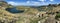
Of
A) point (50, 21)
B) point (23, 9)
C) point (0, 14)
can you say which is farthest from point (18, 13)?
point (50, 21)

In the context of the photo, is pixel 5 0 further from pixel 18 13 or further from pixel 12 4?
pixel 18 13

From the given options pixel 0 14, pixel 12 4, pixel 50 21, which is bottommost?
pixel 50 21

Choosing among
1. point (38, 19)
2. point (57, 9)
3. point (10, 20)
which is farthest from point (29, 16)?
point (57, 9)

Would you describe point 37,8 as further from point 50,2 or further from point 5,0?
point 5,0

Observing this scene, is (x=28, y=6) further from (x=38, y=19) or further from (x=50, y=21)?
(x=50, y=21)

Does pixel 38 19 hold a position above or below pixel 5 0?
below

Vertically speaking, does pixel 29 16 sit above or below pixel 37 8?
below

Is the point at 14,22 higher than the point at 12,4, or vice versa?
the point at 12,4

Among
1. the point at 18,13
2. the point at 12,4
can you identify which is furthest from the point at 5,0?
the point at 18,13
